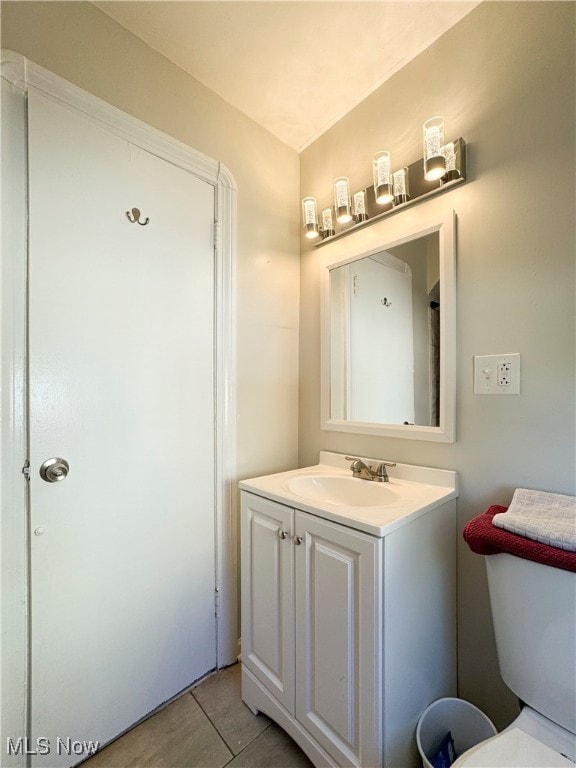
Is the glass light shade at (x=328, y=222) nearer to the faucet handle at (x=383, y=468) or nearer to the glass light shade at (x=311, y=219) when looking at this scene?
the glass light shade at (x=311, y=219)

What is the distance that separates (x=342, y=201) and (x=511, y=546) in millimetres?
1387

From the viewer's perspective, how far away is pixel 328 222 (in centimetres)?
156

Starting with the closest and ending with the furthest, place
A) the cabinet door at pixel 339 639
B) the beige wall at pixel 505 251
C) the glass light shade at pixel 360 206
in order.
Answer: the cabinet door at pixel 339 639, the beige wall at pixel 505 251, the glass light shade at pixel 360 206

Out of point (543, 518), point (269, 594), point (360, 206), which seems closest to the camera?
point (543, 518)

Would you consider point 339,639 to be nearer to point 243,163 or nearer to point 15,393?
point 15,393

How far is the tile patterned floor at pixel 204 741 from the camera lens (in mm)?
1054

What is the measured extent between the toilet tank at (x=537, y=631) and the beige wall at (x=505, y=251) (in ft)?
0.93

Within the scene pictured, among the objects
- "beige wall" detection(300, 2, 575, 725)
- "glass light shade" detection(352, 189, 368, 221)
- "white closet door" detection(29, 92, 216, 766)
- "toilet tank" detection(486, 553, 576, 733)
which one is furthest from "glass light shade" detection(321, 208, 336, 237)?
"toilet tank" detection(486, 553, 576, 733)

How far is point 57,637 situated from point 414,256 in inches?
70.1

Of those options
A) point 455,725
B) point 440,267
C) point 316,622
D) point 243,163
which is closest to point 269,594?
point 316,622

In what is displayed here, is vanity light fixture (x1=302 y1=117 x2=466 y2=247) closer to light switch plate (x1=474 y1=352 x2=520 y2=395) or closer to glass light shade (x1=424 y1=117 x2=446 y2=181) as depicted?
glass light shade (x1=424 y1=117 x2=446 y2=181)

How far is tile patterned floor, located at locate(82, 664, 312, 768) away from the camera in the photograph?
3.46 feet

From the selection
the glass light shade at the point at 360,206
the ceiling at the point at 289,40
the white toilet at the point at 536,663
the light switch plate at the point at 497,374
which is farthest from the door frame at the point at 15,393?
the light switch plate at the point at 497,374

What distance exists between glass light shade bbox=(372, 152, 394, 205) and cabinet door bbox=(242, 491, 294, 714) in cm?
121
